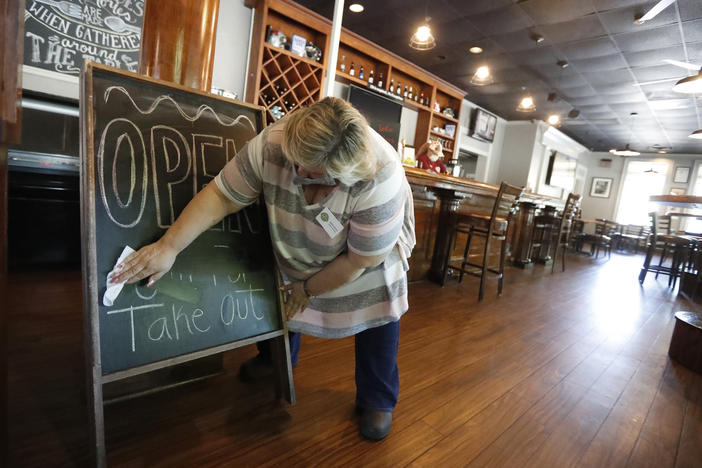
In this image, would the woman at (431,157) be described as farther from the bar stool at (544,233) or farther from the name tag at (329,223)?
the name tag at (329,223)

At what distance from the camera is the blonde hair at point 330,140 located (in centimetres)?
81

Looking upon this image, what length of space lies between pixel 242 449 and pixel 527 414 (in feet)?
3.66

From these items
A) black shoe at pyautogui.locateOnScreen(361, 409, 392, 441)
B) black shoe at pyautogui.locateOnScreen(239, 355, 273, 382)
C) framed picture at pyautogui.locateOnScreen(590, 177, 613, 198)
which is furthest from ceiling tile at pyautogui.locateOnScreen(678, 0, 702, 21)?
framed picture at pyautogui.locateOnScreen(590, 177, 613, 198)

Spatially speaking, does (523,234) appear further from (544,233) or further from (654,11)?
(654,11)

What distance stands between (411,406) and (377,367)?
0.33m

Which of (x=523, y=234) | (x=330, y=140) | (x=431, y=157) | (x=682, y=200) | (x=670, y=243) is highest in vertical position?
(x=431, y=157)

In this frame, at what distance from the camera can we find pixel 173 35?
4.63ft

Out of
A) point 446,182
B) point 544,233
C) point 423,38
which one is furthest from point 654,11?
point 544,233

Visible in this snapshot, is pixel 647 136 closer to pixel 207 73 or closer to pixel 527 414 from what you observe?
pixel 527 414

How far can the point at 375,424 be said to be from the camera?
47.6 inches

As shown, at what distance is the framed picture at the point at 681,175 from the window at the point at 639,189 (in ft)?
0.70

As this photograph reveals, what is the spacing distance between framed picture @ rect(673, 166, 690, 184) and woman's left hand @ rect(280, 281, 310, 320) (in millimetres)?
12803

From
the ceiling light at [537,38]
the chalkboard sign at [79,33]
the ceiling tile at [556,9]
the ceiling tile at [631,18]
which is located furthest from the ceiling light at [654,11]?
the chalkboard sign at [79,33]

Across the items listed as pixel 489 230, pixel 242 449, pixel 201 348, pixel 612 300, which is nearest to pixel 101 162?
pixel 201 348
